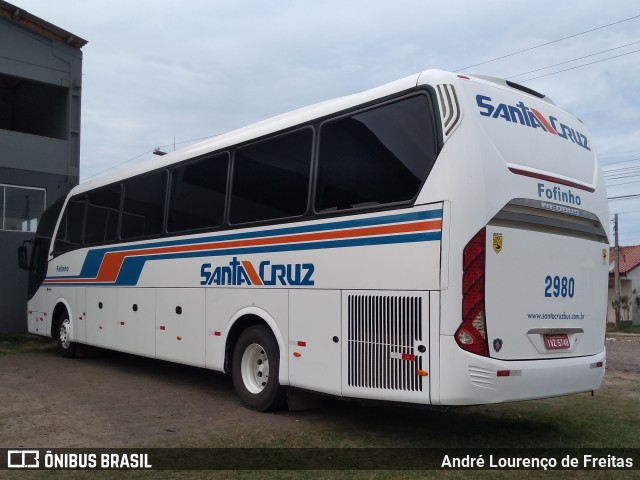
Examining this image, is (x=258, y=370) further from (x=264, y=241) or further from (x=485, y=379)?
(x=485, y=379)

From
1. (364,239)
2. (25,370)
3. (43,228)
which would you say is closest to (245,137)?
(364,239)

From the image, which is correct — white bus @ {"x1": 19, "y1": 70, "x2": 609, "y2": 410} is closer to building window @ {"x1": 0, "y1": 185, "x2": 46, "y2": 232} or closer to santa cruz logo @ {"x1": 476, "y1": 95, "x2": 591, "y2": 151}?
santa cruz logo @ {"x1": 476, "y1": 95, "x2": 591, "y2": 151}

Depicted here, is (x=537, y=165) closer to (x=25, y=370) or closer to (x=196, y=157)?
(x=196, y=157)

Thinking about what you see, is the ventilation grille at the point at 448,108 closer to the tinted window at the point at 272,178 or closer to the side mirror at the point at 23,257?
the tinted window at the point at 272,178

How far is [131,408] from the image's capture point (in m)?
8.76

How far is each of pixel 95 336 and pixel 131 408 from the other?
13.9ft

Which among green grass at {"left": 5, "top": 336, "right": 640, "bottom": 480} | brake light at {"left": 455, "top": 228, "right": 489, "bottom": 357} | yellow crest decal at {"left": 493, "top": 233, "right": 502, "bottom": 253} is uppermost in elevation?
yellow crest decal at {"left": 493, "top": 233, "right": 502, "bottom": 253}

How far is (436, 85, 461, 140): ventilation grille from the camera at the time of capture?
20.7 ft

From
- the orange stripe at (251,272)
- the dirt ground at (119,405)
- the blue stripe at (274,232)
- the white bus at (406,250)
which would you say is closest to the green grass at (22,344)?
the dirt ground at (119,405)

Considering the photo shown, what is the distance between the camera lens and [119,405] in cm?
895

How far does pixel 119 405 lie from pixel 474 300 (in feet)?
16.9

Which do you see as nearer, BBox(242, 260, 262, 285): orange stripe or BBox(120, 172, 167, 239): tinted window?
BBox(242, 260, 262, 285): orange stripe

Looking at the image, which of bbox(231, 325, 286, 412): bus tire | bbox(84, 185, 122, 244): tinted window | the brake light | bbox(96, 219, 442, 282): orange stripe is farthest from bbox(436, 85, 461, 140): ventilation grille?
bbox(84, 185, 122, 244): tinted window

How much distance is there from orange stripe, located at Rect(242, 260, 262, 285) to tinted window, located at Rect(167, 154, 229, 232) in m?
0.85
